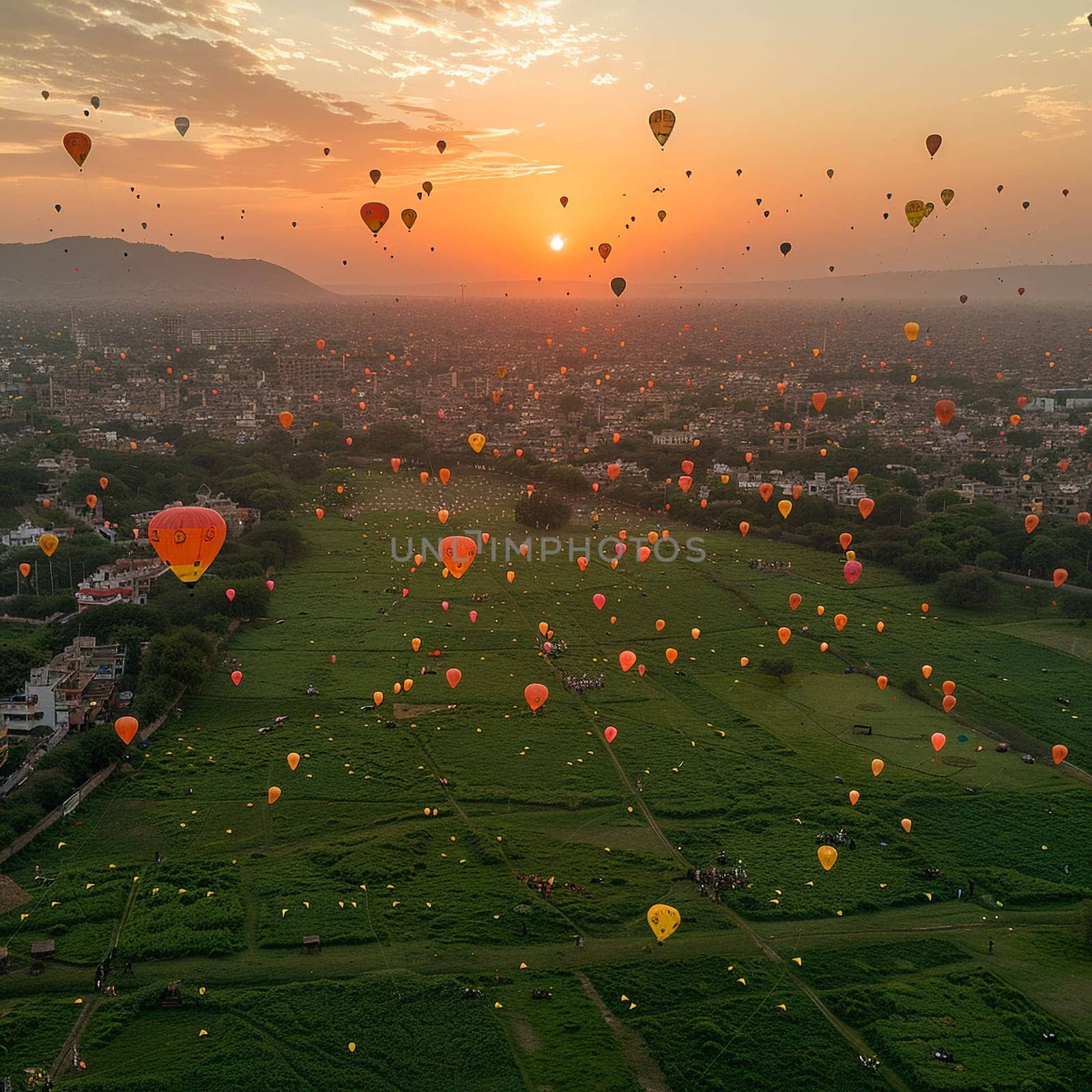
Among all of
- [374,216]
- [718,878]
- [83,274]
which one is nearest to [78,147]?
[374,216]

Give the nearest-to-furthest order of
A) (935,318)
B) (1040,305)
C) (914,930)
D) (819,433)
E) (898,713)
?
(914,930)
(898,713)
(819,433)
(935,318)
(1040,305)

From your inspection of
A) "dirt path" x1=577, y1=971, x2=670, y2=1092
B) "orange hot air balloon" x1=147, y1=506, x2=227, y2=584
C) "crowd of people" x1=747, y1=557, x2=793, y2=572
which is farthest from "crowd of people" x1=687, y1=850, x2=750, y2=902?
"crowd of people" x1=747, y1=557, x2=793, y2=572

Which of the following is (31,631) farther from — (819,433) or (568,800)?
(819,433)

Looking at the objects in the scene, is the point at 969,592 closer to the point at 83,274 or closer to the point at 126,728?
the point at 126,728

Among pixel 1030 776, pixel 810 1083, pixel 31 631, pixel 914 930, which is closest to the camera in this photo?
pixel 810 1083

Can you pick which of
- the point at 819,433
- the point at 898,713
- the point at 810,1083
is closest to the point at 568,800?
the point at 810,1083

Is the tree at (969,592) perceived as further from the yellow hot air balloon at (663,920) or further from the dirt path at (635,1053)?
the dirt path at (635,1053)

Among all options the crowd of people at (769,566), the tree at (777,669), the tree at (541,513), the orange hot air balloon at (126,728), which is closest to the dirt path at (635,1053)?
the orange hot air balloon at (126,728)
